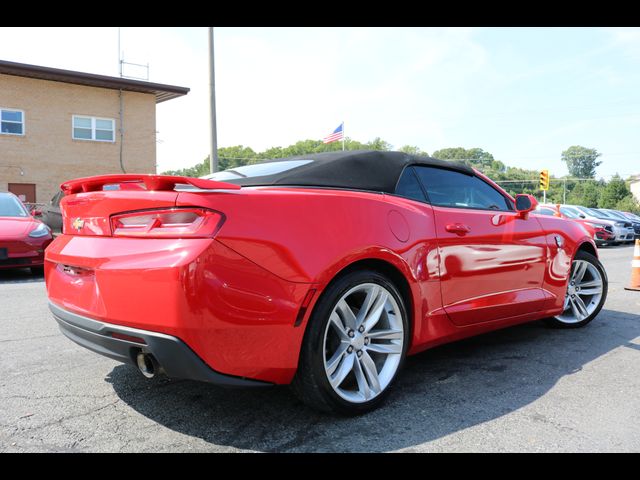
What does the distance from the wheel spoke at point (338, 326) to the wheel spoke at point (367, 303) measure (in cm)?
11

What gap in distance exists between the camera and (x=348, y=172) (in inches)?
122

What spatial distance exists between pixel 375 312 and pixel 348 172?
0.87 m

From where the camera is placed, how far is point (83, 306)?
8.34 feet

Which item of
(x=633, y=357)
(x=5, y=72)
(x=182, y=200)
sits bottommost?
(x=633, y=357)

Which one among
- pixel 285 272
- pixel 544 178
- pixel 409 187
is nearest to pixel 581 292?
pixel 409 187

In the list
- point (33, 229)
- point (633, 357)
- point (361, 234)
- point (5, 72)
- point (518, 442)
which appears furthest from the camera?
point (5, 72)

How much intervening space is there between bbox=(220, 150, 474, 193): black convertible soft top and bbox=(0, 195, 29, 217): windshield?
6.73 metres

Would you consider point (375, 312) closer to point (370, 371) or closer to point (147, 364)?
point (370, 371)

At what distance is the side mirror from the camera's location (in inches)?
158

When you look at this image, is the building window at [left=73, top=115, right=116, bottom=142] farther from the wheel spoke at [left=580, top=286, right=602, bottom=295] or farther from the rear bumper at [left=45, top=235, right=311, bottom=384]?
the rear bumper at [left=45, top=235, right=311, bottom=384]

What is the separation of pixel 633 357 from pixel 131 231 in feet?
12.0

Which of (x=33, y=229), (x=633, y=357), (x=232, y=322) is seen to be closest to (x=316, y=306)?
(x=232, y=322)

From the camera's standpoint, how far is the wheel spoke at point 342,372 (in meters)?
2.58

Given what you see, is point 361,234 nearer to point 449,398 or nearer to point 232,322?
point 232,322
